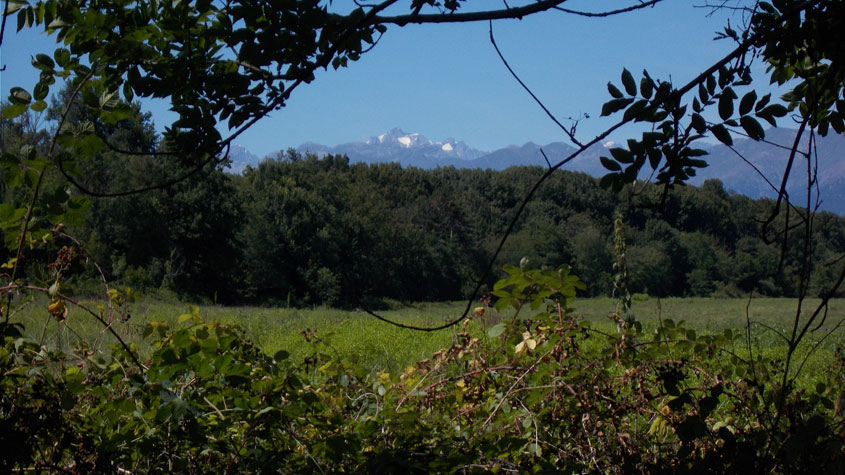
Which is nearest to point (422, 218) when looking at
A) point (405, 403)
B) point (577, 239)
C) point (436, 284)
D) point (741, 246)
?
point (436, 284)

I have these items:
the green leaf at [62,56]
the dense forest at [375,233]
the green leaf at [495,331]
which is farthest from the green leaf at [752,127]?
the dense forest at [375,233]

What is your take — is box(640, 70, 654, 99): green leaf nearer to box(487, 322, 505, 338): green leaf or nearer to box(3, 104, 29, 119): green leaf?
box(487, 322, 505, 338): green leaf

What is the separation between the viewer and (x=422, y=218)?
66875 mm

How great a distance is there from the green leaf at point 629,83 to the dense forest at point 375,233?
19.6 metres

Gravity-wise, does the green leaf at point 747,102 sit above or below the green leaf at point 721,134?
above

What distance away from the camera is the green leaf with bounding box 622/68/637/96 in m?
1.59

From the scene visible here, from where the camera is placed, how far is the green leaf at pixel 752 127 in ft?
5.40

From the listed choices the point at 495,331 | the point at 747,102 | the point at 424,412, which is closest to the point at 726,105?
the point at 747,102

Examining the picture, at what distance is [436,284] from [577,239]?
16226 mm

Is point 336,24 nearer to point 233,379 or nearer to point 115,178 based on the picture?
point 233,379

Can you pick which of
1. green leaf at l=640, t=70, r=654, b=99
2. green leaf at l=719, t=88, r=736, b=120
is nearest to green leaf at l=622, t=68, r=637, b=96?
green leaf at l=640, t=70, r=654, b=99

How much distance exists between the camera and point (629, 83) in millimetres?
1603

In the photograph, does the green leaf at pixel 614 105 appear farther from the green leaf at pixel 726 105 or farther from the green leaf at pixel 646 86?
the green leaf at pixel 726 105

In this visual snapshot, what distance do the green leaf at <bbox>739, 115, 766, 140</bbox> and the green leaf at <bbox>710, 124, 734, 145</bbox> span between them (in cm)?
6
